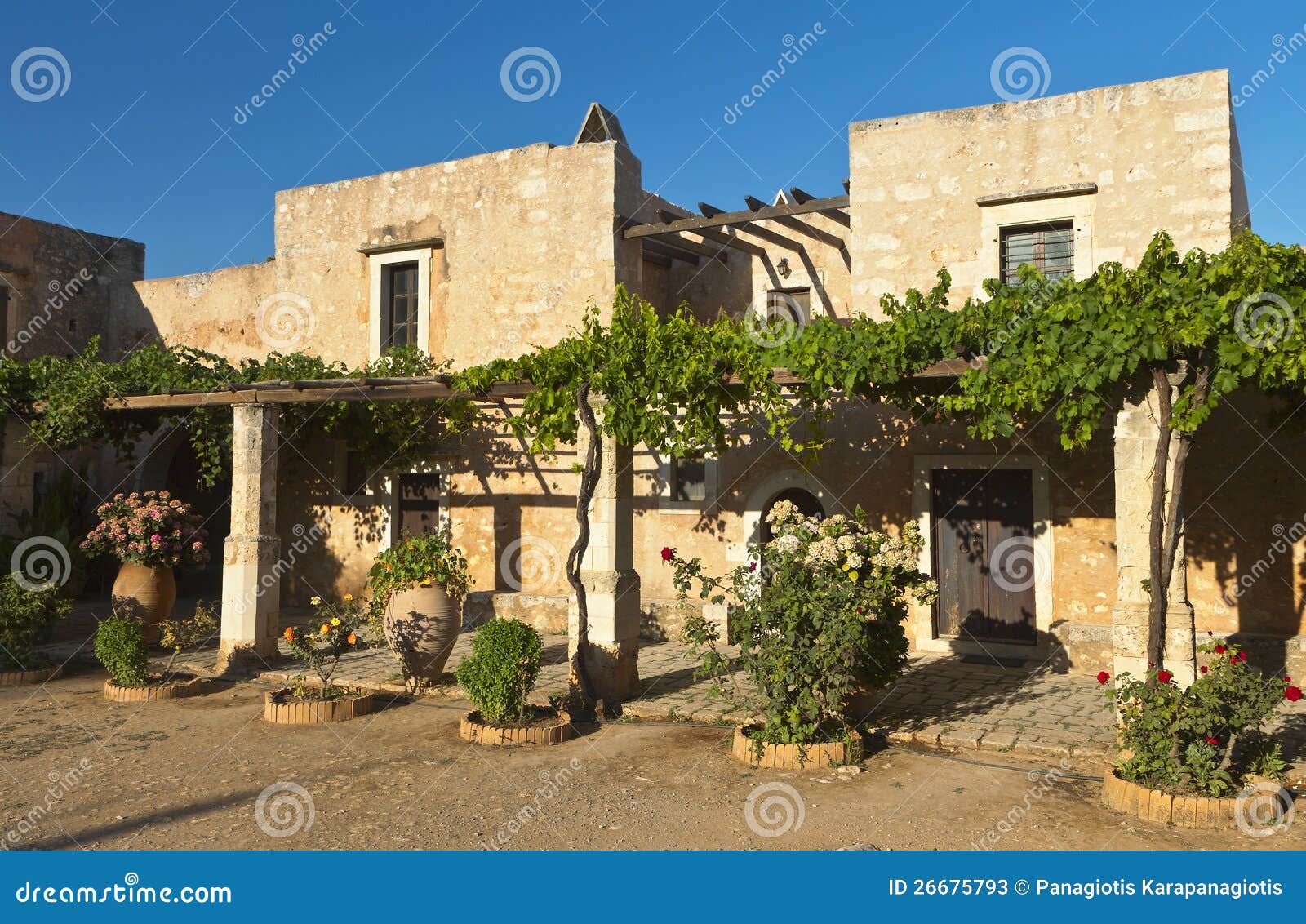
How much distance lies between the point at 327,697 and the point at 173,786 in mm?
1947

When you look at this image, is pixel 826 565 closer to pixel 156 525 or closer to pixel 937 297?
pixel 937 297

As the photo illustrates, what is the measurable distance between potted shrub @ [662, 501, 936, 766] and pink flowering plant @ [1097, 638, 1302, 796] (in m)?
1.58

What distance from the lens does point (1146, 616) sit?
655cm

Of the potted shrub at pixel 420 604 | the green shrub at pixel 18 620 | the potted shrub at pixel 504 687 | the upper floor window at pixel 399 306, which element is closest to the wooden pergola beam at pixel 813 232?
the upper floor window at pixel 399 306

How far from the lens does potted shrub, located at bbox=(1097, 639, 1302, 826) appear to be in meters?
5.40

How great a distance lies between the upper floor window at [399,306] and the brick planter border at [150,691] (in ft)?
18.9

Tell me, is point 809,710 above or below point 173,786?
above

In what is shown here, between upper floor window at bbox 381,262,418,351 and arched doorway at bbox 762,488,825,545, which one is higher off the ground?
upper floor window at bbox 381,262,418,351

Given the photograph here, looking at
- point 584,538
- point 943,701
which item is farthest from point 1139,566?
point 584,538

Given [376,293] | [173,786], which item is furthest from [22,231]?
[173,786]

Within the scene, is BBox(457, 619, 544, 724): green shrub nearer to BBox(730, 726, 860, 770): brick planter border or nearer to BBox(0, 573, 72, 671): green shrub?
BBox(730, 726, 860, 770): brick planter border

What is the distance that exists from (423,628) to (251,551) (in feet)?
7.84

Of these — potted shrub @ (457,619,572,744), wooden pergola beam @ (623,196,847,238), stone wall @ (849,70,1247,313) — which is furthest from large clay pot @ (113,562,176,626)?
stone wall @ (849,70,1247,313)

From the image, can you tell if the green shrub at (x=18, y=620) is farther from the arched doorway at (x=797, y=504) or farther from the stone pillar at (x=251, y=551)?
the arched doorway at (x=797, y=504)
